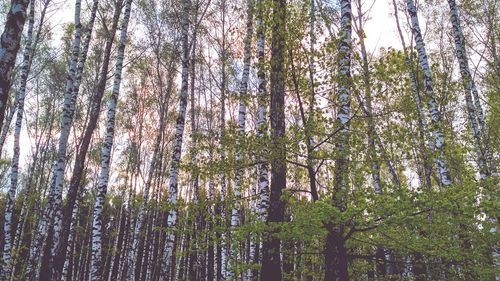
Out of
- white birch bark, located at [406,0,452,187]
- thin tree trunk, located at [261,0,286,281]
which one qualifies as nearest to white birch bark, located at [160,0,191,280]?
thin tree trunk, located at [261,0,286,281]

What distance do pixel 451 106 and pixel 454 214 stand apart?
Answer: 59.2ft

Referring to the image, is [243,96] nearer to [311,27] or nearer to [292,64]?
[292,64]

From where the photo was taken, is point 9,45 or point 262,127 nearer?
point 9,45

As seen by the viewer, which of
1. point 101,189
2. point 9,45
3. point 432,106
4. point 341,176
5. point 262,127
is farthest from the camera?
point 101,189

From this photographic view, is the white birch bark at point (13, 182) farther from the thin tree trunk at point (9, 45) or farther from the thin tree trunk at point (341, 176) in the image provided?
the thin tree trunk at point (341, 176)

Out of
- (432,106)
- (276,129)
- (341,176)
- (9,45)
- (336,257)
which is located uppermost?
(432,106)

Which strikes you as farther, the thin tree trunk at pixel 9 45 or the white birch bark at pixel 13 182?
the white birch bark at pixel 13 182

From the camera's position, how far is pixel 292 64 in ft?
23.6

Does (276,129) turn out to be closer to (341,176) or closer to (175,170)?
(341,176)

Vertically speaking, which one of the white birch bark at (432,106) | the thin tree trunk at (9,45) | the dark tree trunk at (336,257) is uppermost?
the white birch bark at (432,106)

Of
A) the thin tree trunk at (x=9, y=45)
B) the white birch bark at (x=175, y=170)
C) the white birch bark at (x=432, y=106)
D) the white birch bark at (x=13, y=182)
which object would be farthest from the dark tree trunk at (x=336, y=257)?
the white birch bark at (x=13, y=182)

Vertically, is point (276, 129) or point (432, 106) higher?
point (432, 106)

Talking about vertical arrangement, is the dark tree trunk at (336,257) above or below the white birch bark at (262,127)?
below

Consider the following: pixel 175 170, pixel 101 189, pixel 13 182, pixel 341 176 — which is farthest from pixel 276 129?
pixel 13 182
